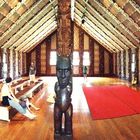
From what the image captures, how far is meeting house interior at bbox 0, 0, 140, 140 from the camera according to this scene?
16.9 ft

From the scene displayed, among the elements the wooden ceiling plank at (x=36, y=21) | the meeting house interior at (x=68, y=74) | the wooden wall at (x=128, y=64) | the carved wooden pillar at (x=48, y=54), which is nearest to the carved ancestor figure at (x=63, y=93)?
the meeting house interior at (x=68, y=74)

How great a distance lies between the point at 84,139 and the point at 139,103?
4.27 meters

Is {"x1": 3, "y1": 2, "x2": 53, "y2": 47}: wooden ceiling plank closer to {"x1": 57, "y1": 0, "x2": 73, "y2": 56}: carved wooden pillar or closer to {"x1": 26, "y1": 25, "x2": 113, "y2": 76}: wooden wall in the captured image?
{"x1": 26, "y1": 25, "x2": 113, "y2": 76}: wooden wall

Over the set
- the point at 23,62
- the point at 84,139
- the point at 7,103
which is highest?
the point at 23,62

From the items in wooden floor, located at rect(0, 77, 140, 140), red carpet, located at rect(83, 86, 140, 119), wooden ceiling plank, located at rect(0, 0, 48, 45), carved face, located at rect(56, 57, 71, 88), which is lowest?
wooden floor, located at rect(0, 77, 140, 140)

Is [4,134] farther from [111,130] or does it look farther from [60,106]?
[111,130]

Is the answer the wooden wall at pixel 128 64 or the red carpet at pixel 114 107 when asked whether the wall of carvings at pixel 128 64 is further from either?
the red carpet at pixel 114 107

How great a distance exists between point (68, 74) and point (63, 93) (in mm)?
326

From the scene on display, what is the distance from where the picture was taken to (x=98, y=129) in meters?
5.93

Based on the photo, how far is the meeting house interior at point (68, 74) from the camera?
203 inches

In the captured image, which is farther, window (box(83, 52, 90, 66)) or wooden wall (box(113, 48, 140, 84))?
window (box(83, 52, 90, 66))

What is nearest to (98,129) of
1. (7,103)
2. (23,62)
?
(7,103)

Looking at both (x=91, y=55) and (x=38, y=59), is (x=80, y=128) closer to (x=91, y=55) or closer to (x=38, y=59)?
(x=91, y=55)

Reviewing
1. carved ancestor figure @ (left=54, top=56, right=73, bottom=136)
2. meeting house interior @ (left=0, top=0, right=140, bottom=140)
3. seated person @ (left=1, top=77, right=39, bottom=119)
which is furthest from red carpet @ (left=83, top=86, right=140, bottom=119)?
carved ancestor figure @ (left=54, top=56, right=73, bottom=136)
